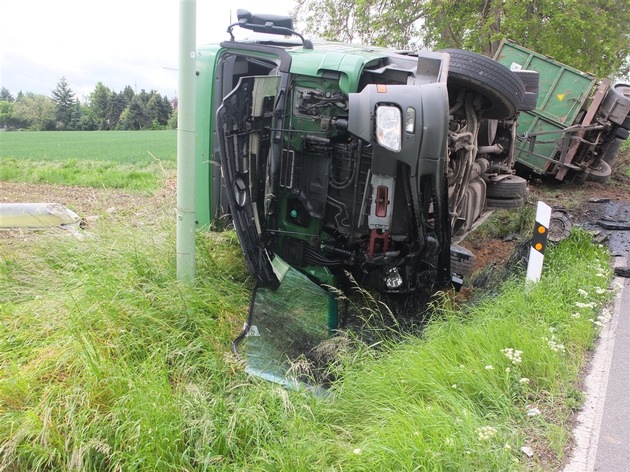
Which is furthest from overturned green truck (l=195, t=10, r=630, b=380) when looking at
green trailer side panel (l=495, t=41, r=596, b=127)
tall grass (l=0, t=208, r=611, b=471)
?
green trailer side panel (l=495, t=41, r=596, b=127)

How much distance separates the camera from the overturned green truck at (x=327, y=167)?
3531 mm

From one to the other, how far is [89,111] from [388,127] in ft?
231

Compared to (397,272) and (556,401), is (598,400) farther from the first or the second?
(397,272)

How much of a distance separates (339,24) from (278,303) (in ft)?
40.3

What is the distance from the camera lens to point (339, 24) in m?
14.4

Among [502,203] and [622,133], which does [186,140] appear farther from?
[622,133]

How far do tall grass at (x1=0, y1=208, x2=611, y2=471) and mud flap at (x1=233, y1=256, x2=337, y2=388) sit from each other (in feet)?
0.51

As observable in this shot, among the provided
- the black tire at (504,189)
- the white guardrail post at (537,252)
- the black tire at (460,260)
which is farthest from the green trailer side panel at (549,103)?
the black tire at (460,260)

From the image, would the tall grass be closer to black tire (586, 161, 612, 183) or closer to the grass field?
the grass field

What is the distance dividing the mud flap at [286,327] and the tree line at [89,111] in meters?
59.5

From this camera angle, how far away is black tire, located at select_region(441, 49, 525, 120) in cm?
392

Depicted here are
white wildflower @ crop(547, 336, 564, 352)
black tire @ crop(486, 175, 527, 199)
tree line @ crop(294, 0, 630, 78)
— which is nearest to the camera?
white wildflower @ crop(547, 336, 564, 352)

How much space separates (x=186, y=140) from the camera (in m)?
3.54

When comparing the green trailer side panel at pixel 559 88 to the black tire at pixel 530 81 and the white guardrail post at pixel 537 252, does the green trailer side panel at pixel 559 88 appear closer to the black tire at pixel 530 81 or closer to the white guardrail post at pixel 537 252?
the black tire at pixel 530 81
